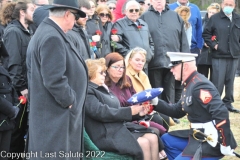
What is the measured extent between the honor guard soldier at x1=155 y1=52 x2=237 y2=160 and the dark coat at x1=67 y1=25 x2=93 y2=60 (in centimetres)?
117

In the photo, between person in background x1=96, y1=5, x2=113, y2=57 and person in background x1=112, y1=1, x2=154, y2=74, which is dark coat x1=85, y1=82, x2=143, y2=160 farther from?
person in background x1=112, y1=1, x2=154, y2=74

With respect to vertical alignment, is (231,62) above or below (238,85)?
above

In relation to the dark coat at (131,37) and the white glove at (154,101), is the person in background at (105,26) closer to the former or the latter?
the dark coat at (131,37)

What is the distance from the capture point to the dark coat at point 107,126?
4.75m

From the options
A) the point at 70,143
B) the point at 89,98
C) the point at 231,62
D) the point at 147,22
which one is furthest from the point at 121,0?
the point at 70,143

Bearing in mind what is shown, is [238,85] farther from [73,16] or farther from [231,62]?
[73,16]

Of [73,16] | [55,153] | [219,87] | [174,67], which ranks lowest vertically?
[219,87]

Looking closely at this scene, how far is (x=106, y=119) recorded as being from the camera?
4.79m

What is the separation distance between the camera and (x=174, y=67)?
5195 mm

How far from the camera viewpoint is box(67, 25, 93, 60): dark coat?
218 inches

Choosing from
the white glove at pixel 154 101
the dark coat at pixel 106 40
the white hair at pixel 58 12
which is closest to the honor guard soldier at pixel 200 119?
the white glove at pixel 154 101

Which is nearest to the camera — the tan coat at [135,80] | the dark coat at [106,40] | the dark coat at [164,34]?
the tan coat at [135,80]

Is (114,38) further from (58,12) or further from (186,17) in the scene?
(58,12)

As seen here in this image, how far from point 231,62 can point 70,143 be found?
5.75 metres
